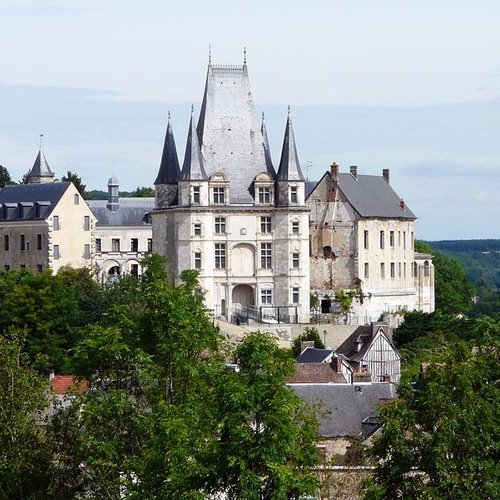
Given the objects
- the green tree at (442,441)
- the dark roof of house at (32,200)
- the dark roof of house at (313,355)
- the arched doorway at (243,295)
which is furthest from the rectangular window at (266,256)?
the green tree at (442,441)

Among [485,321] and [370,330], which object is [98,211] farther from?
[485,321]

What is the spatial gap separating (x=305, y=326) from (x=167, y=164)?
31.9 ft

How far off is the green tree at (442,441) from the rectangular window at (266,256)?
44754mm

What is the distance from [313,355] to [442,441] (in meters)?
35.1

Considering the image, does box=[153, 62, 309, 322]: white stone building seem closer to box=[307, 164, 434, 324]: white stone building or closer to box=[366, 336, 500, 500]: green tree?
box=[307, 164, 434, 324]: white stone building

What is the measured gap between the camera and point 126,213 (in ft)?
361

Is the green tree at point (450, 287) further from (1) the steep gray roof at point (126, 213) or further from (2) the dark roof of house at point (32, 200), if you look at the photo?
(2) the dark roof of house at point (32, 200)

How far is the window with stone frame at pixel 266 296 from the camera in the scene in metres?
88.5

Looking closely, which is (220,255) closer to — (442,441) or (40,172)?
(40,172)

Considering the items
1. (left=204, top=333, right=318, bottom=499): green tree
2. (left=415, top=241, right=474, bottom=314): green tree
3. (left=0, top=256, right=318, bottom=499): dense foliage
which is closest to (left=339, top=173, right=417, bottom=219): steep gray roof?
(left=415, top=241, right=474, bottom=314): green tree

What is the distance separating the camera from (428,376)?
43.9m

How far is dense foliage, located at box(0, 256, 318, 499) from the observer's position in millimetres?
40188

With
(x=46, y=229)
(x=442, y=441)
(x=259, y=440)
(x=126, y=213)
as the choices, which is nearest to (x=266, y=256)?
(x=46, y=229)

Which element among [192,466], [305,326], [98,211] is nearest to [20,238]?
[98,211]
